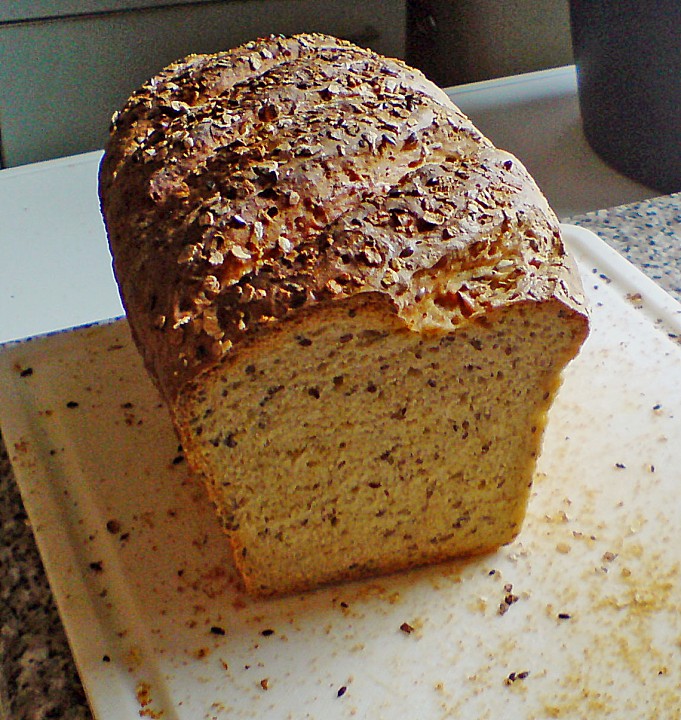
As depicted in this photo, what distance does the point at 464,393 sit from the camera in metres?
1.08

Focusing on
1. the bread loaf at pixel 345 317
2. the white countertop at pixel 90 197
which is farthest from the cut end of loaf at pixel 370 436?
the white countertop at pixel 90 197

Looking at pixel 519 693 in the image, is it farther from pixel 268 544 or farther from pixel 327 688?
pixel 268 544

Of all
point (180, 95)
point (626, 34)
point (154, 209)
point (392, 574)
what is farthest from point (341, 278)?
point (626, 34)

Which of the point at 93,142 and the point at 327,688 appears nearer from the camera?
the point at 327,688

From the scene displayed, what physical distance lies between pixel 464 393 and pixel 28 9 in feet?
6.60

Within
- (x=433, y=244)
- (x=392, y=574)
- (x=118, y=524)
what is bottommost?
(x=392, y=574)

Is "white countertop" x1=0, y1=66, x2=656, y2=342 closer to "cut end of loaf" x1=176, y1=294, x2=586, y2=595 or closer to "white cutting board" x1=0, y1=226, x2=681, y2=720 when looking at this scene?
"white cutting board" x1=0, y1=226, x2=681, y2=720

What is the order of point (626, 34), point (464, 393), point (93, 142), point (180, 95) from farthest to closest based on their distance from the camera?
1. point (93, 142)
2. point (626, 34)
3. point (180, 95)
4. point (464, 393)

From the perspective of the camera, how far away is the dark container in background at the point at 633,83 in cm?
205

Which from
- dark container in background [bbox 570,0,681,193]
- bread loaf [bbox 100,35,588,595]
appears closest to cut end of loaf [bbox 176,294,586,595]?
bread loaf [bbox 100,35,588,595]

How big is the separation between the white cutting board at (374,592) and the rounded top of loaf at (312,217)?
30 centimetres

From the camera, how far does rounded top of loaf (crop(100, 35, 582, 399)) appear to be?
3.17 feet

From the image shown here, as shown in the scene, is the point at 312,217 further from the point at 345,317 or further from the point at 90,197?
the point at 90,197

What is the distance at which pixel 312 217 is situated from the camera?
104 cm
